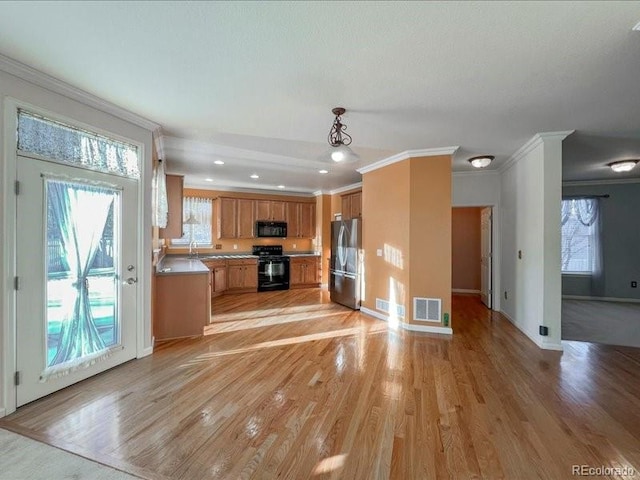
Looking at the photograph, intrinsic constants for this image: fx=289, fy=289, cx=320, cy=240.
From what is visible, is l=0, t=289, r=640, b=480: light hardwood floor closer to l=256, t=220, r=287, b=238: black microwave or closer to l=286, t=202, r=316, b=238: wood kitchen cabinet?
l=256, t=220, r=287, b=238: black microwave

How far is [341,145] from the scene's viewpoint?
2.94m

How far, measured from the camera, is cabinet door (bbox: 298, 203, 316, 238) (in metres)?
7.80

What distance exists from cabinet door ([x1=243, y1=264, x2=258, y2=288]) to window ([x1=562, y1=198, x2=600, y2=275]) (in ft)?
23.2

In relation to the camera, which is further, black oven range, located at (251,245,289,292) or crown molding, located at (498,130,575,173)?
black oven range, located at (251,245,289,292)

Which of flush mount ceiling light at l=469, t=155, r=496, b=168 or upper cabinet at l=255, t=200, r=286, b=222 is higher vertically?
flush mount ceiling light at l=469, t=155, r=496, b=168

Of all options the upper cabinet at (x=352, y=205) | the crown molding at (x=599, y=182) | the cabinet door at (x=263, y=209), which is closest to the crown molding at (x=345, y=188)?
the upper cabinet at (x=352, y=205)

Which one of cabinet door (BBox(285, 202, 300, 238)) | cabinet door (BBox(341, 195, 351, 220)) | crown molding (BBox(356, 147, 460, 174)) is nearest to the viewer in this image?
crown molding (BBox(356, 147, 460, 174))

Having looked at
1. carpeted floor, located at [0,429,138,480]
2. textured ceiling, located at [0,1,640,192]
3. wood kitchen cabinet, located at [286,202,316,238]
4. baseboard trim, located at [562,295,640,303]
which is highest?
textured ceiling, located at [0,1,640,192]

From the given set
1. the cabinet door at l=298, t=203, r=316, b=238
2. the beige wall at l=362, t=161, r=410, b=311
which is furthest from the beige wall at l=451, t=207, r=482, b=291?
the cabinet door at l=298, t=203, r=316, b=238

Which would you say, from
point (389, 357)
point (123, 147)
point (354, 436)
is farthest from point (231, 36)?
point (389, 357)

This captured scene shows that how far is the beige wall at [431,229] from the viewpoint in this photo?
13.0ft

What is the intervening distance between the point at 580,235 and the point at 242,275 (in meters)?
7.63

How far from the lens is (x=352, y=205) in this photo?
5949mm

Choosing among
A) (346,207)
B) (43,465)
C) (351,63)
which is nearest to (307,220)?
(346,207)
